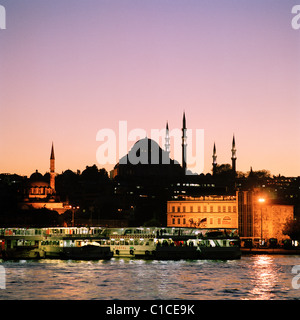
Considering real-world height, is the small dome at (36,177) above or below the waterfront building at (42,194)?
above

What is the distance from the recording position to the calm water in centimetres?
3472

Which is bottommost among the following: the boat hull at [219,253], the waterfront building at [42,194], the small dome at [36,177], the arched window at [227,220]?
the boat hull at [219,253]

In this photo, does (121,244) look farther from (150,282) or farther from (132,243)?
(150,282)

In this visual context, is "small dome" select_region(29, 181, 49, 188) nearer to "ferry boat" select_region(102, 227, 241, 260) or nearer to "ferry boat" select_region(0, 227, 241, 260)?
"ferry boat" select_region(0, 227, 241, 260)

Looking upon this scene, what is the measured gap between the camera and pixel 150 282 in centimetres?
4053

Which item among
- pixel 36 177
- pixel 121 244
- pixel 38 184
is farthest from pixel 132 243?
pixel 36 177

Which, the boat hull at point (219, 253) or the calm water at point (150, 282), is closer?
the calm water at point (150, 282)

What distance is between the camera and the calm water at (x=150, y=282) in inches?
1367

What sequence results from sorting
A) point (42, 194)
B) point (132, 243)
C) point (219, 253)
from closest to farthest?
point (219, 253), point (132, 243), point (42, 194)

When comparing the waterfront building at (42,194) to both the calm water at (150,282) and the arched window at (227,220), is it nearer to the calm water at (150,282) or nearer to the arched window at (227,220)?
the arched window at (227,220)

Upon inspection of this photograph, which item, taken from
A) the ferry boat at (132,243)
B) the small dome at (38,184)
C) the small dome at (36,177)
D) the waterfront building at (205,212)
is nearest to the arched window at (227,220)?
the waterfront building at (205,212)

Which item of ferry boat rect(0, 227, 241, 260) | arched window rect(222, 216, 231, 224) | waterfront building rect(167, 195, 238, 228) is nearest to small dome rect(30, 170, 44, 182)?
Answer: waterfront building rect(167, 195, 238, 228)
